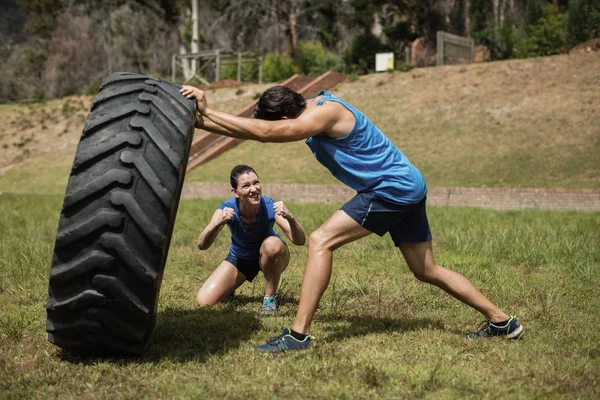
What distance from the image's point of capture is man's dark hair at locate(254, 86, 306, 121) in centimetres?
417

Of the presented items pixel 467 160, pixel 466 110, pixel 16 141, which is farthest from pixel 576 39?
pixel 16 141

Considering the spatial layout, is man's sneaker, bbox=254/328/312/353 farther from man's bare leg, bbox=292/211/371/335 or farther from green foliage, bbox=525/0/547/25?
green foliage, bbox=525/0/547/25

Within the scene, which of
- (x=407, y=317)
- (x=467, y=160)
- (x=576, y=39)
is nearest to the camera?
(x=407, y=317)

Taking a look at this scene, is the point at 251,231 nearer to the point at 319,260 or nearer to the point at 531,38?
the point at 319,260

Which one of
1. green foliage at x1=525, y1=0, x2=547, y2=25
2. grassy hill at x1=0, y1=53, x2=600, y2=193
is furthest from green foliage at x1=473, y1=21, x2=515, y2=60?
grassy hill at x1=0, y1=53, x2=600, y2=193

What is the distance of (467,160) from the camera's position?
19875mm

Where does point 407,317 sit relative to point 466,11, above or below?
below

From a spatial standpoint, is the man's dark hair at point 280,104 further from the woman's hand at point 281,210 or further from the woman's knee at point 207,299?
the woman's knee at point 207,299

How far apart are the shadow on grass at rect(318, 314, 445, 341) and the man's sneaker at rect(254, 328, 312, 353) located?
0.32 metres

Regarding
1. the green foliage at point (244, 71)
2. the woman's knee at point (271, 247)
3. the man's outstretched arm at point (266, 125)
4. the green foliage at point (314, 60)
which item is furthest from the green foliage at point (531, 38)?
the man's outstretched arm at point (266, 125)

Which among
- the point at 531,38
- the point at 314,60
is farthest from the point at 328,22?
the point at 531,38

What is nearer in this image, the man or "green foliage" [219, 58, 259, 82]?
the man

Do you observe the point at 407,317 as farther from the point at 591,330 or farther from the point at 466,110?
the point at 466,110

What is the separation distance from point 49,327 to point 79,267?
0.48 metres
